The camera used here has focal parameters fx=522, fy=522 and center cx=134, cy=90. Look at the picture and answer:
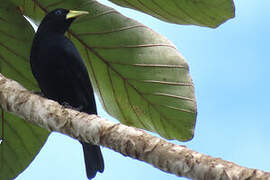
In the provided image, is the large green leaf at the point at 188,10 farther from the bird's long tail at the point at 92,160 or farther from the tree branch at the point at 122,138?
the tree branch at the point at 122,138

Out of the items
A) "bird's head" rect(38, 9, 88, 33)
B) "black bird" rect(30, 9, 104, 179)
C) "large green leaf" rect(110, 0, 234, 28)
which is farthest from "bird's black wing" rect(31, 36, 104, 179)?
"large green leaf" rect(110, 0, 234, 28)

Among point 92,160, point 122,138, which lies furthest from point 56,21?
point 122,138

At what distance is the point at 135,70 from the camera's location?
348cm

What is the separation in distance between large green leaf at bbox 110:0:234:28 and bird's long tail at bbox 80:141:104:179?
1015 mm

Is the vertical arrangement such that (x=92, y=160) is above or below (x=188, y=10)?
below

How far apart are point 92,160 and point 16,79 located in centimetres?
106

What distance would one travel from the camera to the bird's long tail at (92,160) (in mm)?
3195

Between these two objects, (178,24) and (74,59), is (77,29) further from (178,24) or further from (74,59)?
(178,24)

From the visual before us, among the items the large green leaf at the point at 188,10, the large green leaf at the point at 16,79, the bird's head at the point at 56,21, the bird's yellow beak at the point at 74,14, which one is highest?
the large green leaf at the point at 188,10

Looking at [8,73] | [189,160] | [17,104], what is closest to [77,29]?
[8,73]

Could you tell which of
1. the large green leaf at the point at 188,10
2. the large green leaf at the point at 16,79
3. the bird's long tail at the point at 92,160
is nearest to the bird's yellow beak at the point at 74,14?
the large green leaf at the point at 188,10

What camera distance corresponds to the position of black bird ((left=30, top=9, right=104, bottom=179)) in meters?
3.42

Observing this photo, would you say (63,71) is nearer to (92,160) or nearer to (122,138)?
(92,160)

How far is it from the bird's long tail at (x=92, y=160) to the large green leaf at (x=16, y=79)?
2.71 feet
